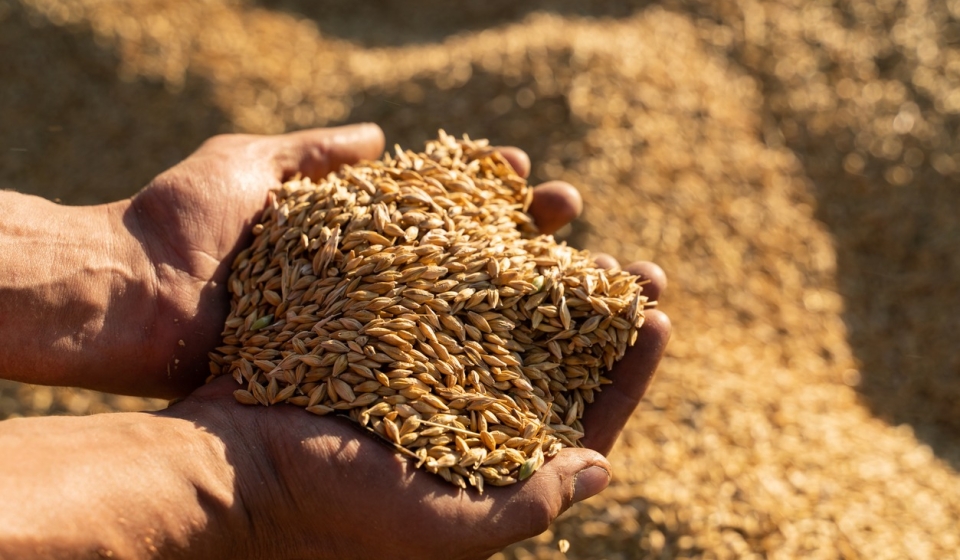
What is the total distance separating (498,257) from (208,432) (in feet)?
3.04

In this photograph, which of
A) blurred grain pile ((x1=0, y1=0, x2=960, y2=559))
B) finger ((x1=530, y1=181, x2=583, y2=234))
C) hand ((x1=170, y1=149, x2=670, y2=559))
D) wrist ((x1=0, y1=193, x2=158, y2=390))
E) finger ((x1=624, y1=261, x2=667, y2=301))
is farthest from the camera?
blurred grain pile ((x1=0, y1=0, x2=960, y2=559))

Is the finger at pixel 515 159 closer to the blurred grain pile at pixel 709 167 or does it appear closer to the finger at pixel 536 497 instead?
the blurred grain pile at pixel 709 167

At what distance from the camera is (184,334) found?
2.37m

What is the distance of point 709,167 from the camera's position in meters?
4.42

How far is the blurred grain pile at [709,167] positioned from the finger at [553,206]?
3.39 feet

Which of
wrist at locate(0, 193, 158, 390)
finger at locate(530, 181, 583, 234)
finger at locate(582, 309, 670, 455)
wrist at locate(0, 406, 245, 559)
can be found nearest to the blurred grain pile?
finger at locate(582, 309, 670, 455)

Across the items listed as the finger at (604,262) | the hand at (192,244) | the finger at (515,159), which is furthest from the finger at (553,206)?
the hand at (192,244)

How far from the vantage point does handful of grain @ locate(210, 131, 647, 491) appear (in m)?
2.01

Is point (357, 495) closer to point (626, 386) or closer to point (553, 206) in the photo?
point (626, 386)

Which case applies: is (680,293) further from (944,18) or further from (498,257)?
(944,18)

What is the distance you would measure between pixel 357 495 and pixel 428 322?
1.63 feet

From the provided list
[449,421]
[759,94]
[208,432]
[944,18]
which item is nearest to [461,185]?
[449,421]

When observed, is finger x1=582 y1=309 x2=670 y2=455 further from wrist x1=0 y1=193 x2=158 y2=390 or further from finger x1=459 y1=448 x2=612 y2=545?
wrist x1=0 y1=193 x2=158 y2=390

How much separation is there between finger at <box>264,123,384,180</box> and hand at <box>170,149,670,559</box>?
1.00m
